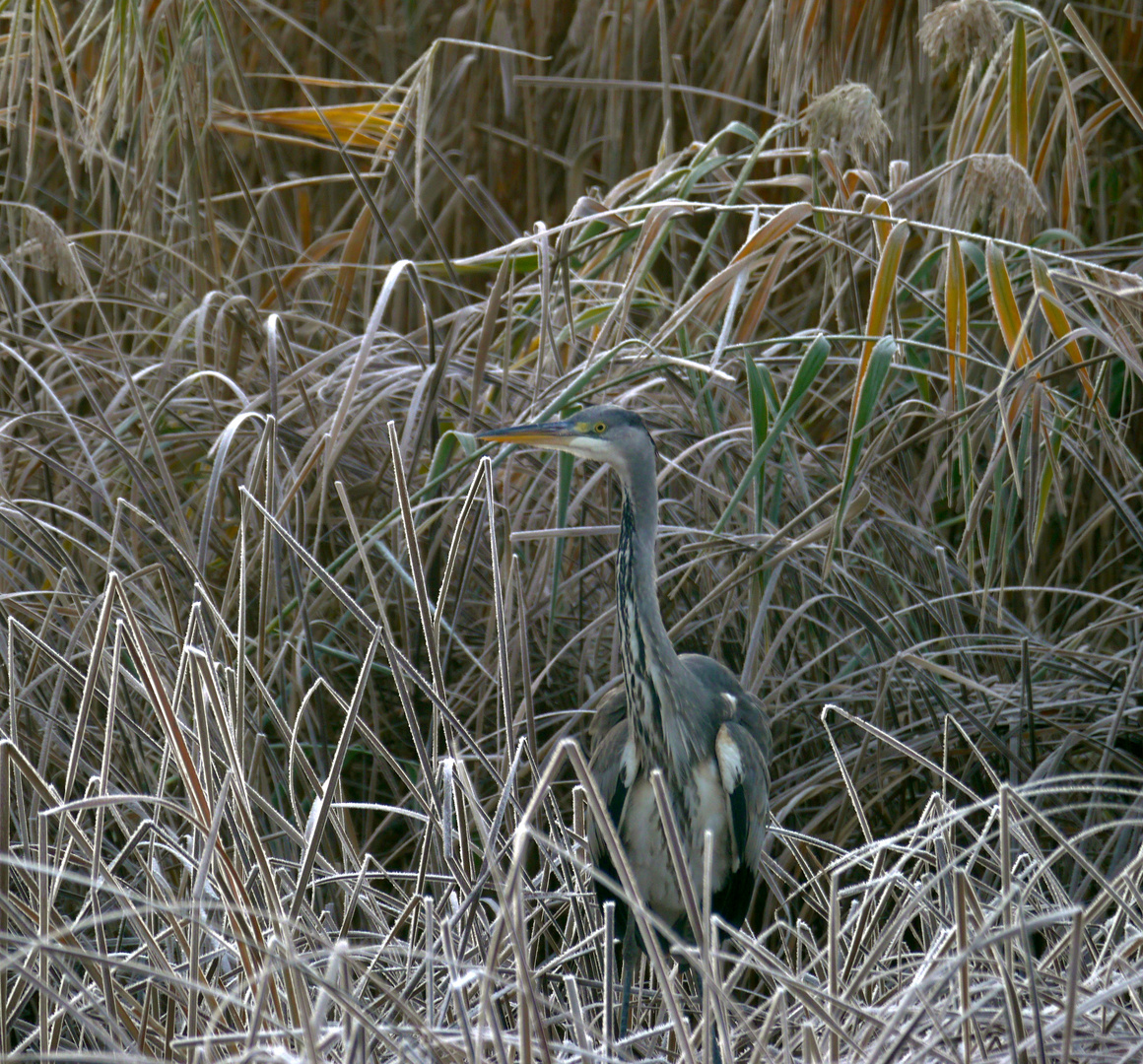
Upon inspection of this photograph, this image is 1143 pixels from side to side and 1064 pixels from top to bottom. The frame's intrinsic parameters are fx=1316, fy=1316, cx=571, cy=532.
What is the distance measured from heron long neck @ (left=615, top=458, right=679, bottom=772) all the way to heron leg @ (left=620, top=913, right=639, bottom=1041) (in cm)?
32

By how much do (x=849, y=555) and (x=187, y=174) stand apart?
4.91 feet

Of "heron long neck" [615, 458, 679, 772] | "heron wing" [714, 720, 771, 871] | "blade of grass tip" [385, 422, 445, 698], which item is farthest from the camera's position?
"heron wing" [714, 720, 771, 871]

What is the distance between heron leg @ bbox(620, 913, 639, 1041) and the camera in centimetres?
186

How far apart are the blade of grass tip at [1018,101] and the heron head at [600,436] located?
2.90 ft

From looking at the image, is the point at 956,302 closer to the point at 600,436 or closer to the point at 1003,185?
the point at 1003,185

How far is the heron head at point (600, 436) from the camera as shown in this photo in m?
1.79

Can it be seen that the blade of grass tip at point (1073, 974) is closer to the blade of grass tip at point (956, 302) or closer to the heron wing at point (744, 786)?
the heron wing at point (744, 786)

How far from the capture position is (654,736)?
1836 millimetres

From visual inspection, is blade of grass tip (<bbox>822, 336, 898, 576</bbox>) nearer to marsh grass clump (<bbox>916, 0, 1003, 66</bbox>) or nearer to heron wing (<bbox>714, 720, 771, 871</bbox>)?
heron wing (<bbox>714, 720, 771, 871</bbox>)

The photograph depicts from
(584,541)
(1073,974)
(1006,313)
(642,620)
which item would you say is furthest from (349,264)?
(1073,974)

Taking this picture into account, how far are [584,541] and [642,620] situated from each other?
0.75 m

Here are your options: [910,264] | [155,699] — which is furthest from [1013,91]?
[155,699]

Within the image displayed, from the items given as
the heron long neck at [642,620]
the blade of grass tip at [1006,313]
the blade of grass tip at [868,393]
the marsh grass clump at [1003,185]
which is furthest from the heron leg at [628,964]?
the marsh grass clump at [1003,185]

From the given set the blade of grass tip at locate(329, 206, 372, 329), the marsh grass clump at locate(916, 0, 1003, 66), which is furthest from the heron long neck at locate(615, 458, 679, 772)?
the blade of grass tip at locate(329, 206, 372, 329)
